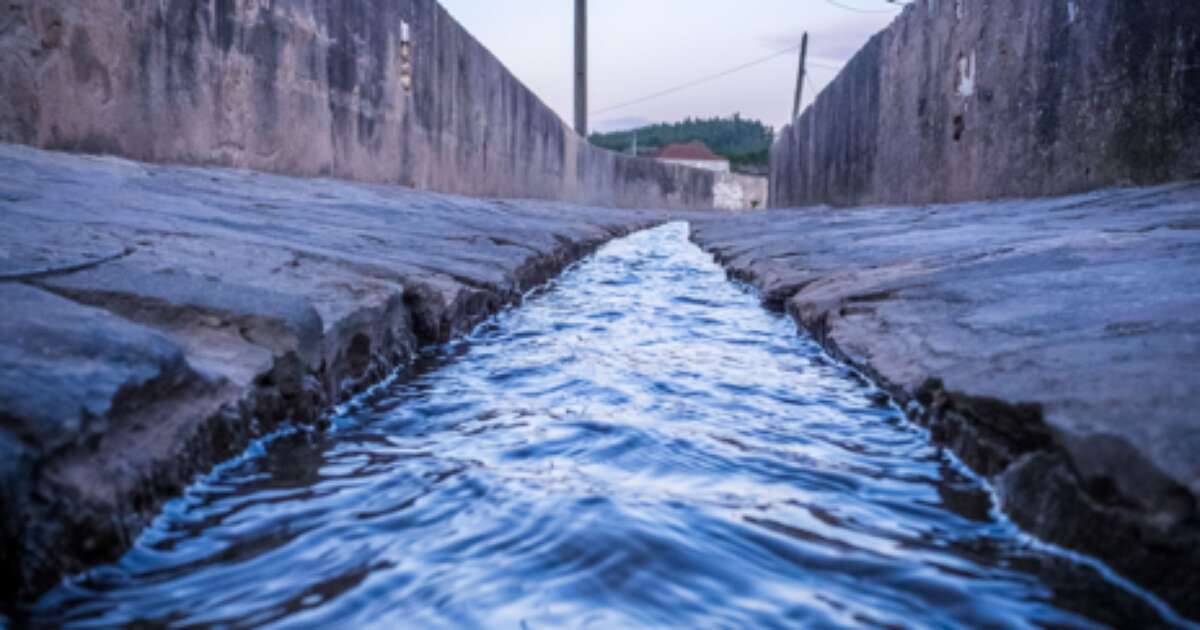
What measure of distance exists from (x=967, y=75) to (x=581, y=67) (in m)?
16.7

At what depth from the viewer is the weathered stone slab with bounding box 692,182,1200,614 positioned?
1052 millimetres

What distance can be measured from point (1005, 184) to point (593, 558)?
5.85 meters

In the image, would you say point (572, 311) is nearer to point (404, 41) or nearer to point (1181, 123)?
point (1181, 123)

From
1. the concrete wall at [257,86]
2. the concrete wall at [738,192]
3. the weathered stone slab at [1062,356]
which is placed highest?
the concrete wall at [738,192]

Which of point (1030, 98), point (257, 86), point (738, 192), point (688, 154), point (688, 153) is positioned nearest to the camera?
point (257, 86)

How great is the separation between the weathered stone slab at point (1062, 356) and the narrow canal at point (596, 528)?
0.06 meters

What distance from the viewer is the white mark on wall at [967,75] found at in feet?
22.4

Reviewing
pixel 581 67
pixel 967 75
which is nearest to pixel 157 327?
pixel 967 75

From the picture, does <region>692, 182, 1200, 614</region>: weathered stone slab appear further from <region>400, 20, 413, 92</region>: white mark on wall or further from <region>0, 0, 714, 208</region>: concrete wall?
<region>400, 20, 413, 92</region>: white mark on wall

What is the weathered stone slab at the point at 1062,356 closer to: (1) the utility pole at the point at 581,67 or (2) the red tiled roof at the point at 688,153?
(1) the utility pole at the point at 581,67

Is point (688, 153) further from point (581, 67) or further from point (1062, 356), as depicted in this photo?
point (1062, 356)

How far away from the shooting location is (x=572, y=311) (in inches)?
144

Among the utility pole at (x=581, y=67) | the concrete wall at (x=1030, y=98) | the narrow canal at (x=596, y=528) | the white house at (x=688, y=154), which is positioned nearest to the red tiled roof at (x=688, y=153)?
the white house at (x=688, y=154)

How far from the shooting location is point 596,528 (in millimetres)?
1243
